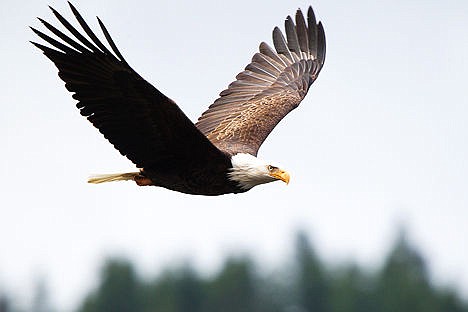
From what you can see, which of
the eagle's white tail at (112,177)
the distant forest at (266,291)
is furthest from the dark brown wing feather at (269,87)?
the distant forest at (266,291)

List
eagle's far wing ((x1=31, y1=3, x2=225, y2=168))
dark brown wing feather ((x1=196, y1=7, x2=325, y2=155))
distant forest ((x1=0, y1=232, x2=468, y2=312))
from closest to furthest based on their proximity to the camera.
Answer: eagle's far wing ((x1=31, y1=3, x2=225, y2=168)), dark brown wing feather ((x1=196, y1=7, x2=325, y2=155)), distant forest ((x1=0, y1=232, x2=468, y2=312))

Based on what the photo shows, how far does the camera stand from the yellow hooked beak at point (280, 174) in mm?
15445

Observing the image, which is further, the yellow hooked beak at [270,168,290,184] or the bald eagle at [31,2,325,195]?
the yellow hooked beak at [270,168,290,184]

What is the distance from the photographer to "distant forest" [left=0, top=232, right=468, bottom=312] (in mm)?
66188

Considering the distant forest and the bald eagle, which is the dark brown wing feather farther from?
the distant forest

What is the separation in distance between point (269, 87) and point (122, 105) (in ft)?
14.1

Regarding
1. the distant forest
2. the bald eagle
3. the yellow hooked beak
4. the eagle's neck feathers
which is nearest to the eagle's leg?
the bald eagle

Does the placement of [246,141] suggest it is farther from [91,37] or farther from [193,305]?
[193,305]

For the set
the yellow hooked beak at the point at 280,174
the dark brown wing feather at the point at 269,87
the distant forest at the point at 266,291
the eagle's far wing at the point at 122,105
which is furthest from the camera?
the distant forest at the point at 266,291

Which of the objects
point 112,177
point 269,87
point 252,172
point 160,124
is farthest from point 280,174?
point 269,87

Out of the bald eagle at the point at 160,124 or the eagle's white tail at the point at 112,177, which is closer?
the bald eagle at the point at 160,124

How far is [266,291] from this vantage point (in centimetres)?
6731

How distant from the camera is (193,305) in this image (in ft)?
222

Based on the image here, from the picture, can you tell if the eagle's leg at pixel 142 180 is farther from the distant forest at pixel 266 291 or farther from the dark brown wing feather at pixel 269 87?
the distant forest at pixel 266 291
